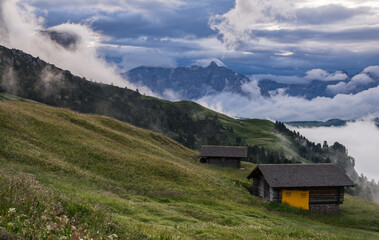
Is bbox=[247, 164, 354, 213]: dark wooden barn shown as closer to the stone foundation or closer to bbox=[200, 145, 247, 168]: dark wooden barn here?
the stone foundation

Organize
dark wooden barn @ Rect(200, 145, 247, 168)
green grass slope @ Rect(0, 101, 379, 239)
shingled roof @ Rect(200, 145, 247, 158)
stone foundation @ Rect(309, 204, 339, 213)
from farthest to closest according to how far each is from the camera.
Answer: dark wooden barn @ Rect(200, 145, 247, 168) → shingled roof @ Rect(200, 145, 247, 158) → stone foundation @ Rect(309, 204, 339, 213) → green grass slope @ Rect(0, 101, 379, 239)

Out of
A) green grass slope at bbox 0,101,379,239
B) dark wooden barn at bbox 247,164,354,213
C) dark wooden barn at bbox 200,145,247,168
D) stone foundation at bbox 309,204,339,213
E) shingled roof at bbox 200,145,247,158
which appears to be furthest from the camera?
dark wooden barn at bbox 200,145,247,168

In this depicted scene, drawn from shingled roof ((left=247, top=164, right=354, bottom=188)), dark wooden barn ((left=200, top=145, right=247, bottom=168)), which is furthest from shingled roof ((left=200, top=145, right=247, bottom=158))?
shingled roof ((left=247, top=164, right=354, bottom=188))

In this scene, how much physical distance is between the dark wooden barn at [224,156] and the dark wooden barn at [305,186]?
31063 millimetres

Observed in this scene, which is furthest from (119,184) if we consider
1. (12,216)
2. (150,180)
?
(12,216)

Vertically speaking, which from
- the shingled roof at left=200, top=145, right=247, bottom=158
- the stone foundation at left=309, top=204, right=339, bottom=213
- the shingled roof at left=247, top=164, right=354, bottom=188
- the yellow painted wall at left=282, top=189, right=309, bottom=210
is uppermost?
the shingled roof at left=200, top=145, right=247, bottom=158

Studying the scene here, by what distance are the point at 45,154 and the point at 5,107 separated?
52.8ft

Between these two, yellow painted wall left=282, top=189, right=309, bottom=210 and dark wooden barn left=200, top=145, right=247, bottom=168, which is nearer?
yellow painted wall left=282, top=189, right=309, bottom=210

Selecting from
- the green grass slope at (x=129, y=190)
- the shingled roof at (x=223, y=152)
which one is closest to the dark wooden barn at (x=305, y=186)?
the green grass slope at (x=129, y=190)

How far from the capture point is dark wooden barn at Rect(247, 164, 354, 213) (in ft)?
159

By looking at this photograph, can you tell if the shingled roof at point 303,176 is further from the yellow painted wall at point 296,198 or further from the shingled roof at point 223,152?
the shingled roof at point 223,152

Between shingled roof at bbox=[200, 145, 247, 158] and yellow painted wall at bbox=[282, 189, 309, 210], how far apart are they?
33.5 m

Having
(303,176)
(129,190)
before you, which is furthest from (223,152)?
(129,190)

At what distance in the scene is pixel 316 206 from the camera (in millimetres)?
49312
